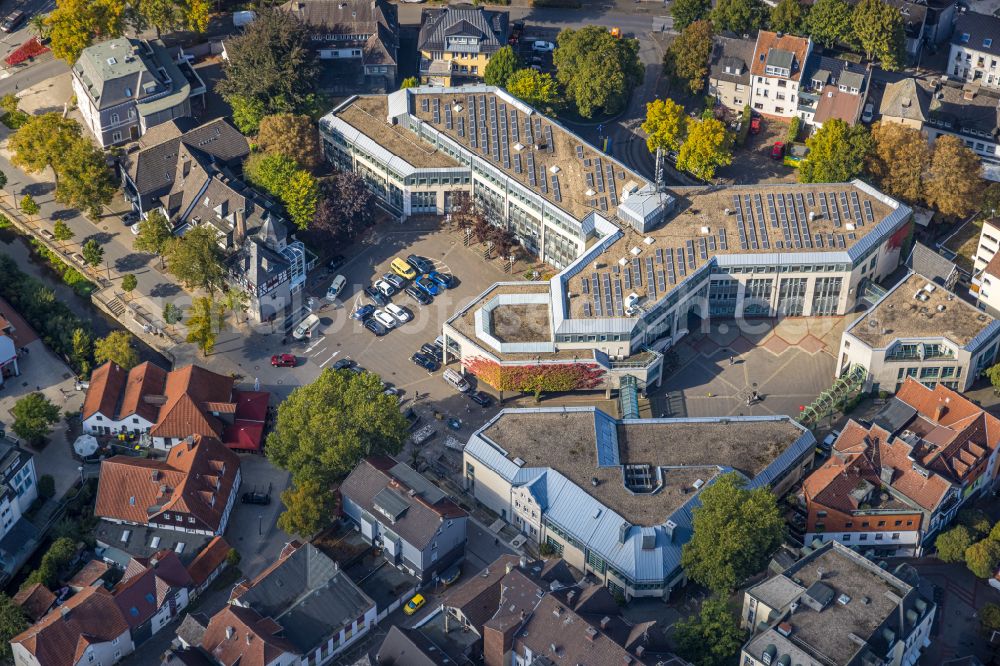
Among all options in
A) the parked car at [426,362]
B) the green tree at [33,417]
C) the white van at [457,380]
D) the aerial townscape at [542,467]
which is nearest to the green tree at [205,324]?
the aerial townscape at [542,467]

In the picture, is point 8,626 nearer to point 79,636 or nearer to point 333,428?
point 79,636

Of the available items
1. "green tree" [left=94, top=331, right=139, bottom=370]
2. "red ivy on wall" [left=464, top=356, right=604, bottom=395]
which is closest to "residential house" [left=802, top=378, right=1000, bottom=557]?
"red ivy on wall" [left=464, top=356, right=604, bottom=395]

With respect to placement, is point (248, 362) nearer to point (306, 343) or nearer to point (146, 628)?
point (306, 343)

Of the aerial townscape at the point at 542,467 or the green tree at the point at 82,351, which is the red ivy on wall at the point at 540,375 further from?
the green tree at the point at 82,351

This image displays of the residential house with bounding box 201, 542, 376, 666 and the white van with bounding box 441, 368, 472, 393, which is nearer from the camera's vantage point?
the residential house with bounding box 201, 542, 376, 666

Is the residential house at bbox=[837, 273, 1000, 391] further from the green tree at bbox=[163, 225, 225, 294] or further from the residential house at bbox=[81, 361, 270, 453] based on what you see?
the green tree at bbox=[163, 225, 225, 294]

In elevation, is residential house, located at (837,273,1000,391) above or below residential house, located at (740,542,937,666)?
above

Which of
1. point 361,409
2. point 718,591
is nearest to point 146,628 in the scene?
point 361,409

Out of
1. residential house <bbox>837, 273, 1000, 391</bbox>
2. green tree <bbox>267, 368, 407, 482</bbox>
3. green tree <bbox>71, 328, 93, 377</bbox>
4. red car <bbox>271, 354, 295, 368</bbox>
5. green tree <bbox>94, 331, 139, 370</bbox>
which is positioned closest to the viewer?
green tree <bbox>267, 368, 407, 482</bbox>
